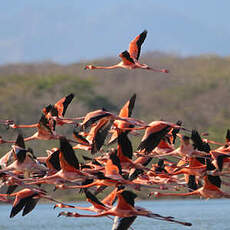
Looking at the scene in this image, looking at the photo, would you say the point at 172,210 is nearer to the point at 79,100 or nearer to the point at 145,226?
the point at 145,226

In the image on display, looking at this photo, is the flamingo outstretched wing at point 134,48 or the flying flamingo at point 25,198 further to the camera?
the flamingo outstretched wing at point 134,48

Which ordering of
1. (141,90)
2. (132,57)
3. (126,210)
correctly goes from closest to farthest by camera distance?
1. (126,210)
2. (132,57)
3. (141,90)

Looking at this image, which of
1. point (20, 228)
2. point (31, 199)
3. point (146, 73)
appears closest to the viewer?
point (31, 199)

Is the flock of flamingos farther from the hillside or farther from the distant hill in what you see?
the hillside

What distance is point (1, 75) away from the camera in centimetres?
3828

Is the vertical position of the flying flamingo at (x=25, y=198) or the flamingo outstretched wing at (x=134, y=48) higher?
the flamingo outstretched wing at (x=134, y=48)

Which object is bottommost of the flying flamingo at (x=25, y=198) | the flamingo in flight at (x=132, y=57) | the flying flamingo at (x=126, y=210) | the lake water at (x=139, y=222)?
the lake water at (x=139, y=222)

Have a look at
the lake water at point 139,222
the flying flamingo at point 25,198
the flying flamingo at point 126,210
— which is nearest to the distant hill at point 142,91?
the lake water at point 139,222

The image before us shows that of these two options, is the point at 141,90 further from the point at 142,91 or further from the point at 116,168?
the point at 116,168

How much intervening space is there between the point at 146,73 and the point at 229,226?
17791 millimetres

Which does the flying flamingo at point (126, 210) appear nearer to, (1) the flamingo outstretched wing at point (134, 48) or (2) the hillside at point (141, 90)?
(1) the flamingo outstretched wing at point (134, 48)

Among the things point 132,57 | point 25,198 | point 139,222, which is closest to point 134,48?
point 132,57

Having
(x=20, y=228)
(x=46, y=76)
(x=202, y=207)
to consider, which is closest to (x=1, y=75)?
(x=46, y=76)

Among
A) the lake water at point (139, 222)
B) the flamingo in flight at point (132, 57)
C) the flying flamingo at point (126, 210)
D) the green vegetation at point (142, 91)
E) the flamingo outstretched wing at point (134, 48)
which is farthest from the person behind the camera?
the green vegetation at point (142, 91)
